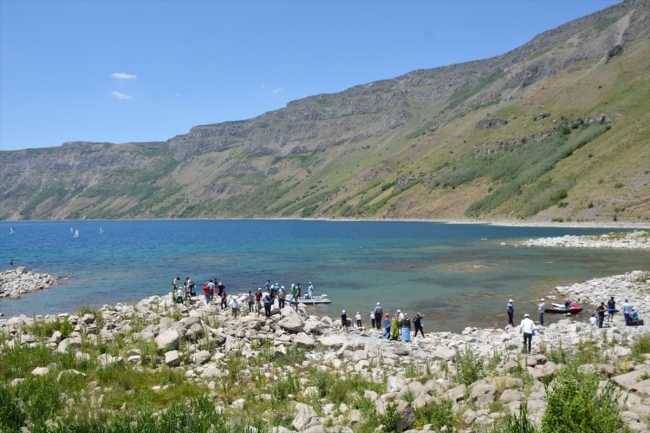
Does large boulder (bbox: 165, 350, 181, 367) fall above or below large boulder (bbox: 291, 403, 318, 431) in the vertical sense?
below

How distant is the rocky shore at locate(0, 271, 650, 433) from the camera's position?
1030cm

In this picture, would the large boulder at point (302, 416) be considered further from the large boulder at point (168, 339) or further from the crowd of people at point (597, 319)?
the crowd of people at point (597, 319)

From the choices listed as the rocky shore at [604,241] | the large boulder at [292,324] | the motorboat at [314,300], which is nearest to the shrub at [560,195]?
the rocky shore at [604,241]

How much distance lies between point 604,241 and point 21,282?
77.7m

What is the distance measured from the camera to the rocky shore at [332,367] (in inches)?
406

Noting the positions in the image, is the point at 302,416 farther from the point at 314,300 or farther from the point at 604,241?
the point at 604,241

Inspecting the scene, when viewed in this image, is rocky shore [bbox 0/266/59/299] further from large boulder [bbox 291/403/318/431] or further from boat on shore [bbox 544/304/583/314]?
boat on shore [bbox 544/304/583/314]

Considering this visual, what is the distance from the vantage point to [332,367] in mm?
15938

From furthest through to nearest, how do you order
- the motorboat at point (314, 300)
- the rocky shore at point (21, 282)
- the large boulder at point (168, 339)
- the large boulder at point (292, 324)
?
1. the rocky shore at point (21, 282)
2. the motorboat at point (314, 300)
3. the large boulder at point (292, 324)
4. the large boulder at point (168, 339)

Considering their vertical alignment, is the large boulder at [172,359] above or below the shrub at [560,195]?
below

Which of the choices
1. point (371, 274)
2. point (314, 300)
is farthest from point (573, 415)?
point (371, 274)

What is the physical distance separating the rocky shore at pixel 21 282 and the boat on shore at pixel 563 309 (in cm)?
4418

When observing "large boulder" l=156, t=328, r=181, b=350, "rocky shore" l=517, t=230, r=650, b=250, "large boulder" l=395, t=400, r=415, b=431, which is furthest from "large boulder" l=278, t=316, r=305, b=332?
"rocky shore" l=517, t=230, r=650, b=250

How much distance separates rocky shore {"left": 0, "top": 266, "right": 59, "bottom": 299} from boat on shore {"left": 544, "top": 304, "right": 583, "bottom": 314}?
145 ft
